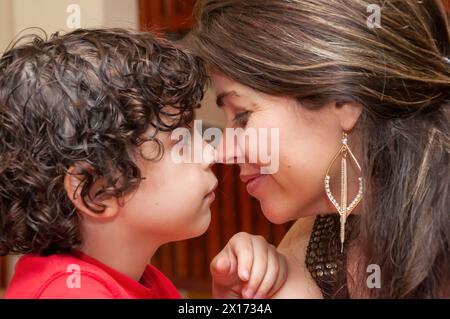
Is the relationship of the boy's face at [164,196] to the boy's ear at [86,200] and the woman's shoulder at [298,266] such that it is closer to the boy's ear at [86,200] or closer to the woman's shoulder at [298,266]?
the boy's ear at [86,200]

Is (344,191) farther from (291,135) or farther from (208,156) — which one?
(208,156)

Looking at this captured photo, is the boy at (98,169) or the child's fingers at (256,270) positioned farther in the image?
the child's fingers at (256,270)

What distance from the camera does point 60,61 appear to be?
1092 millimetres

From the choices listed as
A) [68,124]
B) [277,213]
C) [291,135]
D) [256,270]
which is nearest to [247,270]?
[256,270]

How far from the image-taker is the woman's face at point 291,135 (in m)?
1.22

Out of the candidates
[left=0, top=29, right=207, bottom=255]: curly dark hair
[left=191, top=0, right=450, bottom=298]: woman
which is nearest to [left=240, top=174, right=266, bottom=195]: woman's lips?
[left=191, top=0, right=450, bottom=298]: woman

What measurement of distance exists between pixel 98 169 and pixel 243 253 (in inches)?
11.7

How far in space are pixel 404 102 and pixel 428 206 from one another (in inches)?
7.5

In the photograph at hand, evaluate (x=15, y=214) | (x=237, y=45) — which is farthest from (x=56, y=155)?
(x=237, y=45)

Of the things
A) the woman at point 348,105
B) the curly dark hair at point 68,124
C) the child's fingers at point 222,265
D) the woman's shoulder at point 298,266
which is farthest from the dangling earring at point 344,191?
the curly dark hair at point 68,124

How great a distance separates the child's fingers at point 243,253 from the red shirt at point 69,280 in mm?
171

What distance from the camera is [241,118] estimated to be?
1250 millimetres
